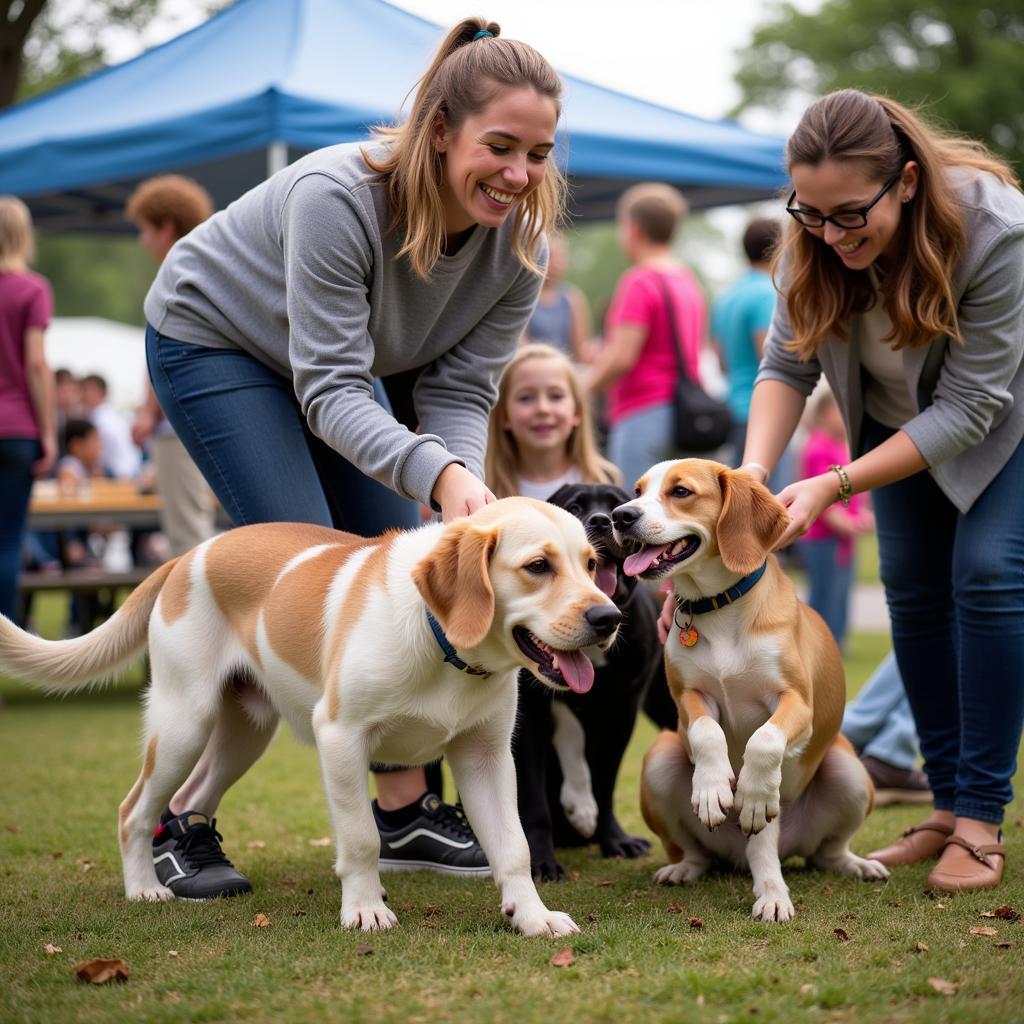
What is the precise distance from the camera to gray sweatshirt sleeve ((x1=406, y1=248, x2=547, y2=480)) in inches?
164

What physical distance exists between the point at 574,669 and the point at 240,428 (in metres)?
1.40

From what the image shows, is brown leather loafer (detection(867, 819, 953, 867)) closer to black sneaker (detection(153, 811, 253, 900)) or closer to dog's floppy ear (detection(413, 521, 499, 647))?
dog's floppy ear (detection(413, 521, 499, 647))

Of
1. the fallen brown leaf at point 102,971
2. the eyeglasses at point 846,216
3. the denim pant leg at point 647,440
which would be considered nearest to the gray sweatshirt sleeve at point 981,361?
the eyeglasses at point 846,216

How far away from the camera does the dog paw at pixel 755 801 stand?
3508 mm

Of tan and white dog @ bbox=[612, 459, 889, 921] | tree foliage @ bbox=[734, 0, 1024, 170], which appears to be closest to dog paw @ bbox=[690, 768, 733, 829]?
tan and white dog @ bbox=[612, 459, 889, 921]

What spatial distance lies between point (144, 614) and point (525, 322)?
152 cm

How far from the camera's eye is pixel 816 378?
4426 mm

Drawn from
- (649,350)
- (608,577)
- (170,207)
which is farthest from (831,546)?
(608,577)

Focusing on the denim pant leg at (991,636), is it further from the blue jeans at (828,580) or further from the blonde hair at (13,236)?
Result: the blonde hair at (13,236)

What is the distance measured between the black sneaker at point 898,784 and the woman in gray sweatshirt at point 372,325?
2.00 m

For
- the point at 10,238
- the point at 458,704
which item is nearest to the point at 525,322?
the point at 458,704

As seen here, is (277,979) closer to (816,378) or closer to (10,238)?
(816,378)

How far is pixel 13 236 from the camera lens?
7.66 m

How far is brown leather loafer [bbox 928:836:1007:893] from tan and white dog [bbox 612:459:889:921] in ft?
0.71
